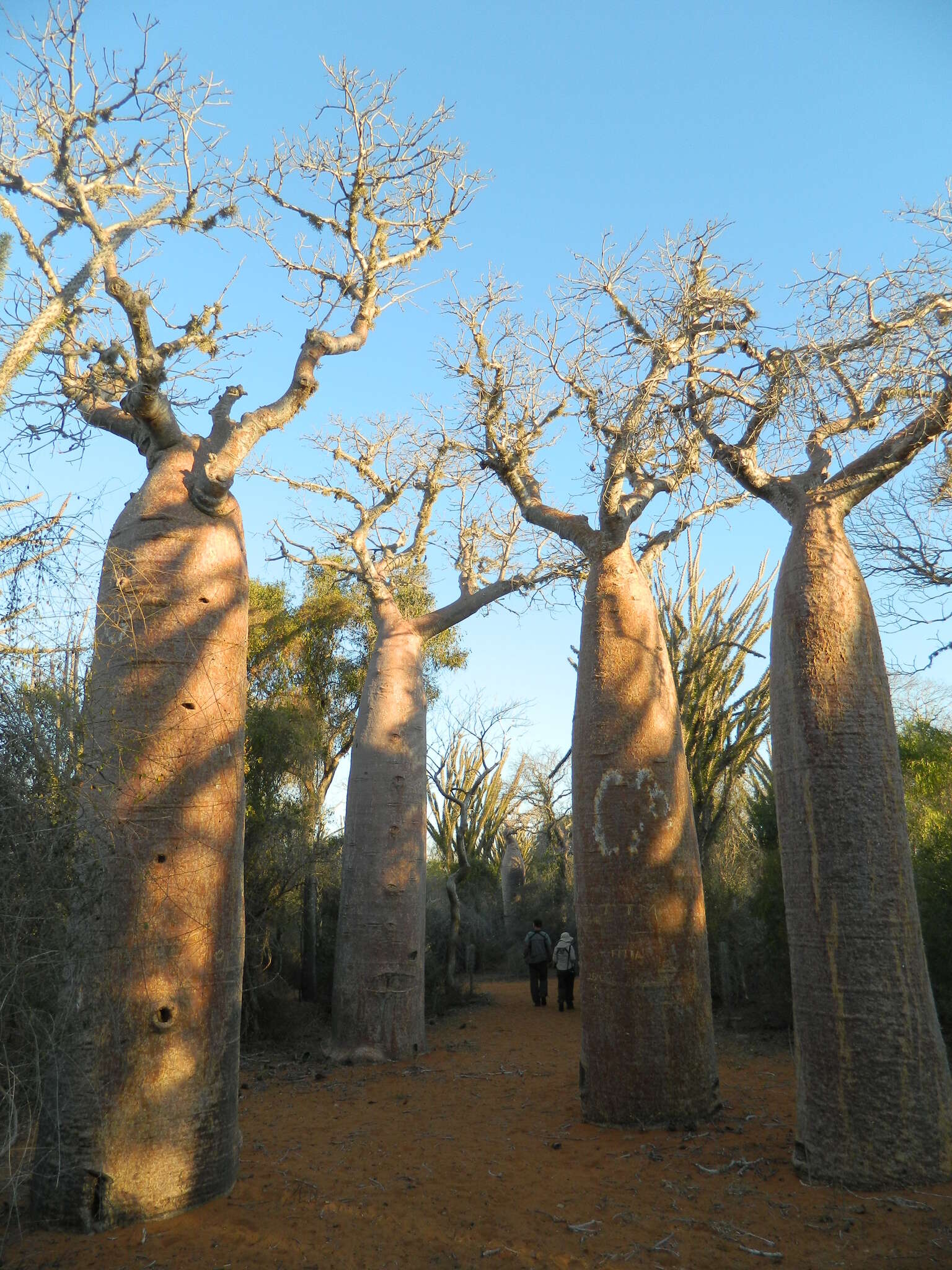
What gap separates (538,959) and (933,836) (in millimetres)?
4499

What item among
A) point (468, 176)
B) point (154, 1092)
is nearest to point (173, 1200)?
point (154, 1092)

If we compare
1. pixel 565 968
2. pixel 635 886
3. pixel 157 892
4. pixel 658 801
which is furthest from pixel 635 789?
pixel 565 968

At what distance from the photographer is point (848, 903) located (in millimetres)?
3531

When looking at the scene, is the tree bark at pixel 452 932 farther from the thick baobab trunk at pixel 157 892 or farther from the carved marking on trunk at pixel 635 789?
the thick baobab trunk at pixel 157 892

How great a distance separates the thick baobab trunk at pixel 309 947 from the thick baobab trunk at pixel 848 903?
6413mm

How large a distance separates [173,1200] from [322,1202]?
0.60 m

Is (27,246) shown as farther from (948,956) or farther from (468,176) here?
(948,956)

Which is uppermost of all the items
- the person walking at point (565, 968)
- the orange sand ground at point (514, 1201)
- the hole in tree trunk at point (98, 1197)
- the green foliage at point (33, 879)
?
the green foliage at point (33, 879)

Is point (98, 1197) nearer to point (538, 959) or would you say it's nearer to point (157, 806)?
point (157, 806)

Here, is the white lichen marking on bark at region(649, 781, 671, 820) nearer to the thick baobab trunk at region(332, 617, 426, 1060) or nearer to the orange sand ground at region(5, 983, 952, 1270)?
the orange sand ground at region(5, 983, 952, 1270)

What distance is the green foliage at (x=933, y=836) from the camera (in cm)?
595

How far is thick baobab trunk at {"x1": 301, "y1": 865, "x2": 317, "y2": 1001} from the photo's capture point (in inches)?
363

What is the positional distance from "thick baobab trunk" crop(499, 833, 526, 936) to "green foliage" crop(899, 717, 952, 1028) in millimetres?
7796

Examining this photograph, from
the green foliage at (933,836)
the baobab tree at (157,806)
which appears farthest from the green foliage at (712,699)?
the baobab tree at (157,806)
